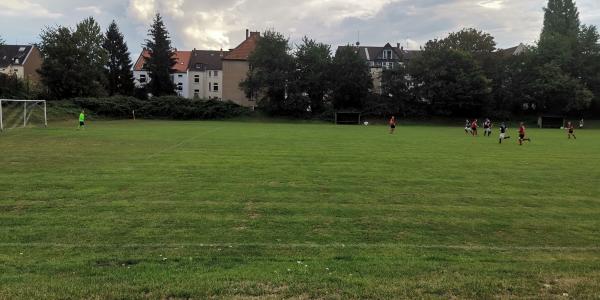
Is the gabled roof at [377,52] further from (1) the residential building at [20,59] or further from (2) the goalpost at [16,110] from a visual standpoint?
(2) the goalpost at [16,110]

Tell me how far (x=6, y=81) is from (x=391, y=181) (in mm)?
55568

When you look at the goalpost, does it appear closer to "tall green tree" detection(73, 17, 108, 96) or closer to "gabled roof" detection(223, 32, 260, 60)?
"tall green tree" detection(73, 17, 108, 96)

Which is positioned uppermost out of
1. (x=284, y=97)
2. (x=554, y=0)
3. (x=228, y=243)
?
(x=554, y=0)

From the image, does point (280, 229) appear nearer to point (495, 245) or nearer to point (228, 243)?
point (228, 243)

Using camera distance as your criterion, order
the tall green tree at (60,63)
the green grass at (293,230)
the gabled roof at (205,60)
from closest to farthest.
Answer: the green grass at (293,230) < the tall green tree at (60,63) < the gabled roof at (205,60)

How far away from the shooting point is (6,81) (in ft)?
180

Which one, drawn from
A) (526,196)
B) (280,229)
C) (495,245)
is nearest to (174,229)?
(280,229)

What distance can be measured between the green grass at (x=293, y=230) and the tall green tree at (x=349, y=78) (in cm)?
5183

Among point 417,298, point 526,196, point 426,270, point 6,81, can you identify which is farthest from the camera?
point 6,81

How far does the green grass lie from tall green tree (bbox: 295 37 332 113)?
51409mm

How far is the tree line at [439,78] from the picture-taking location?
64.1 m

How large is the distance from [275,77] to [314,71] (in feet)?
19.1

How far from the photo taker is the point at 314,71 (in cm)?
6788

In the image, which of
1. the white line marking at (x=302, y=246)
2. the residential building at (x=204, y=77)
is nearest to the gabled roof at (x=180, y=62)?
the residential building at (x=204, y=77)
